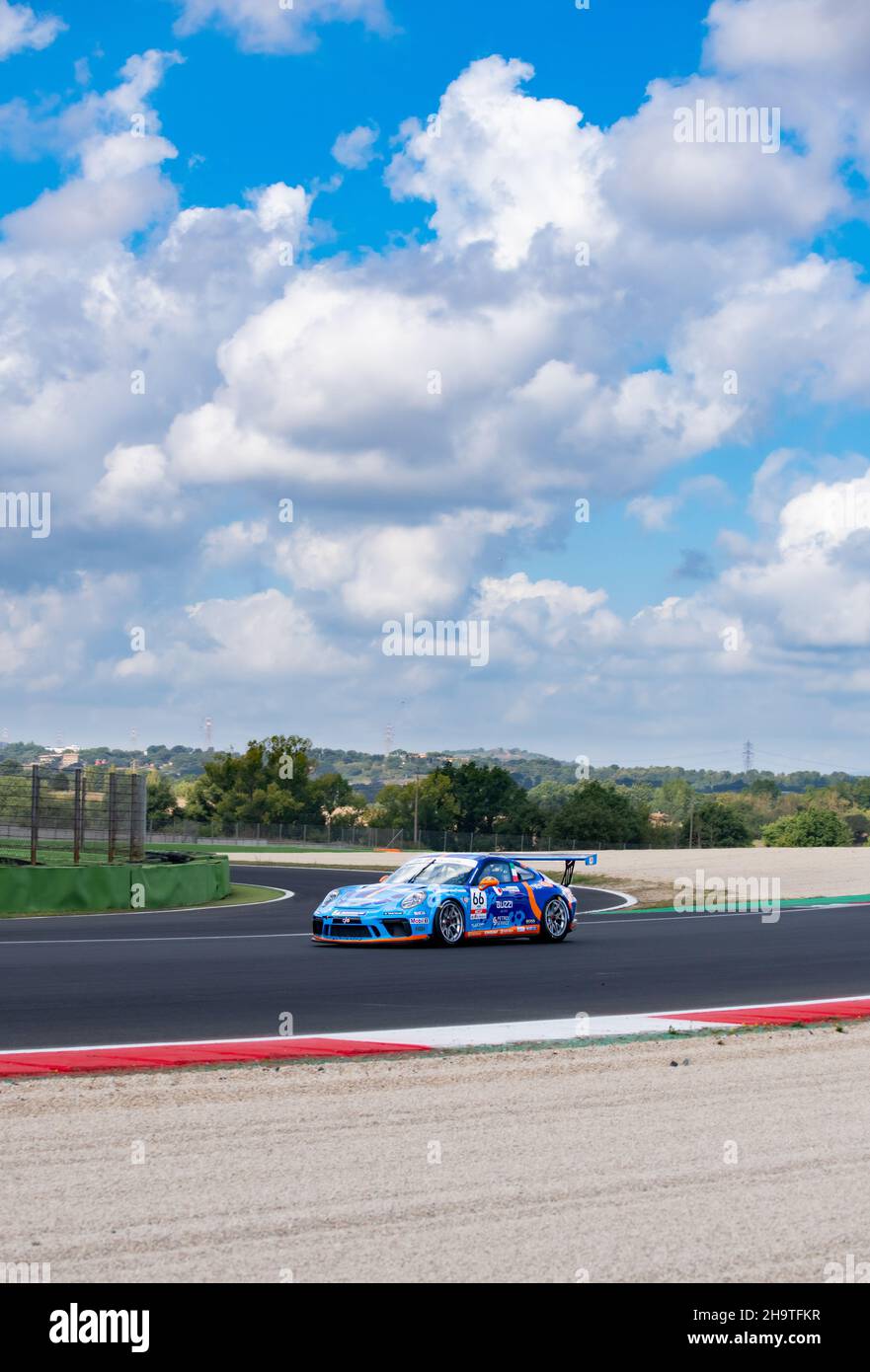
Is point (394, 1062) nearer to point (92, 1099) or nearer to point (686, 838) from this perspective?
point (92, 1099)

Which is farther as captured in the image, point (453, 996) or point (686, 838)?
point (686, 838)

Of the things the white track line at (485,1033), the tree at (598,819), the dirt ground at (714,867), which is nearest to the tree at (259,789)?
the tree at (598,819)

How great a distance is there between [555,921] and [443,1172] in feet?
48.5

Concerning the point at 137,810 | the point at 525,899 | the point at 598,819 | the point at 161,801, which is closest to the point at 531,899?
the point at 525,899

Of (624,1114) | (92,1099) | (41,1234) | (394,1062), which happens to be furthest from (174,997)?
(41,1234)

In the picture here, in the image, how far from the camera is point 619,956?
18344 millimetres

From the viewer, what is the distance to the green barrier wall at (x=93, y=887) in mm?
27094

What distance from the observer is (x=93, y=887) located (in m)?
28.5

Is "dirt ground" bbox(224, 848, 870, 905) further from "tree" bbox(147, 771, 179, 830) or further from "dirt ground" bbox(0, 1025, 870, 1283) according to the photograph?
"tree" bbox(147, 771, 179, 830)

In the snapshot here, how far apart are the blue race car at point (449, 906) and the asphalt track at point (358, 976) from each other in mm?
294

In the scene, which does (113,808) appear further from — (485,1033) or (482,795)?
(482,795)
